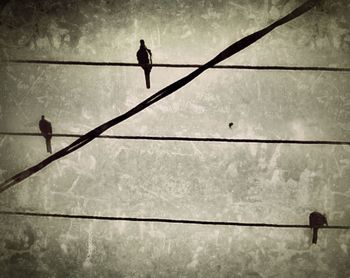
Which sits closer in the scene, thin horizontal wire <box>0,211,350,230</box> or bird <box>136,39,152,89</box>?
bird <box>136,39,152,89</box>

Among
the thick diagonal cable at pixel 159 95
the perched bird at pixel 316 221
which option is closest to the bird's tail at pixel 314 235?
the perched bird at pixel 316 221

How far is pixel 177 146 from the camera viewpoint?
1.26m

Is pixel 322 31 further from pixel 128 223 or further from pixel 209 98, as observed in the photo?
pixel 128 223

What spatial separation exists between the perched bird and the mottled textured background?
0.03m

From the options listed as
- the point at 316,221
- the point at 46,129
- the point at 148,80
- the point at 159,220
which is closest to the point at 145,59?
the point at 148,80

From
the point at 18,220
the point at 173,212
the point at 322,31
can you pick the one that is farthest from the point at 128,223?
the point at 322,31

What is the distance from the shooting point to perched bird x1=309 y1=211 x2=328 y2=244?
1.22m

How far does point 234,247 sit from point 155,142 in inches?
20.3

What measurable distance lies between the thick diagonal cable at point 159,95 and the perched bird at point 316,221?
2.23 feet

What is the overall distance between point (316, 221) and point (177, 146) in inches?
23.3

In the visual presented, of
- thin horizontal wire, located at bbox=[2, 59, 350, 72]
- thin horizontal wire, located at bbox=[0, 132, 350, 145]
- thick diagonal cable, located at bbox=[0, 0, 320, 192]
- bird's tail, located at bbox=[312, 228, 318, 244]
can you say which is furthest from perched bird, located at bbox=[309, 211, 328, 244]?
thick diagonal cable, located at bbox=[0, 0, 320, 192]

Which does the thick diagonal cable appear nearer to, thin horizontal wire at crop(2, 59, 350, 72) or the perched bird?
thin horizontal wire at crop(2, 59, 350, 72)

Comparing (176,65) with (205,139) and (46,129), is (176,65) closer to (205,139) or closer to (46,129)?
(205,139)

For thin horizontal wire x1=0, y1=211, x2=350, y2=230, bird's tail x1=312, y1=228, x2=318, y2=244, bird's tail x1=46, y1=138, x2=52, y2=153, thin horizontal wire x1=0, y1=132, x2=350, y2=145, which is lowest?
bird's tail x1=312, y1=228, x2=318, y2=244
